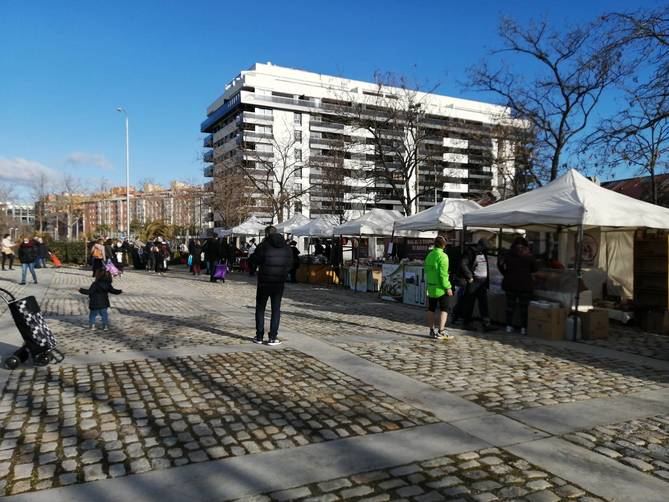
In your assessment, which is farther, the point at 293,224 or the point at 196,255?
the point at 293,224

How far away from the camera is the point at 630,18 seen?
11.7 m

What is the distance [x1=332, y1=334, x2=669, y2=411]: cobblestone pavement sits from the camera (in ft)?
18.1

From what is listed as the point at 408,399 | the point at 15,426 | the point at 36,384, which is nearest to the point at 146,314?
the point at 36,384

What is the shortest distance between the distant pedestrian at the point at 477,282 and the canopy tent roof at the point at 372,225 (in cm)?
773

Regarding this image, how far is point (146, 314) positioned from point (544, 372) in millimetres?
8251

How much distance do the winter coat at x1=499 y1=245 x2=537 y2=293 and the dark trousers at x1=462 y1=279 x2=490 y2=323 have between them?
452 millimetres

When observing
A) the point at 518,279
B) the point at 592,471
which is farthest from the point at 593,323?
the point at 592,471

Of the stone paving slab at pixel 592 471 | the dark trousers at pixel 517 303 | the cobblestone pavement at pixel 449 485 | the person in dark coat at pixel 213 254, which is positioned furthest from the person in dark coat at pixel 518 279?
the person in dark coat at pixel 213 254

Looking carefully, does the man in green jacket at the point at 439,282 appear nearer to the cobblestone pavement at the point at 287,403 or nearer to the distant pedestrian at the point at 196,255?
the cobblestone pavement at the point at 287,403

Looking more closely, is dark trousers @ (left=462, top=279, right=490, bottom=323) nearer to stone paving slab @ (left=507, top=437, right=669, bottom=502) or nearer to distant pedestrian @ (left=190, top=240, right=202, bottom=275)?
stone paving slab @ (left=507, top=437, right=669, bottom=502)

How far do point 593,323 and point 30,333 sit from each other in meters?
8.67

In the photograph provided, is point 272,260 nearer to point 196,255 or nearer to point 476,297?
point 476,297

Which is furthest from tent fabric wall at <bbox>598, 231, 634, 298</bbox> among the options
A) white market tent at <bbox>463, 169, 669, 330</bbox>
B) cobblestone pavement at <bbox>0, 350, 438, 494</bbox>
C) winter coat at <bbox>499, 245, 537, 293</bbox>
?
cobblestone pavement at <bbox>0, 350, 438, 494</bbox>

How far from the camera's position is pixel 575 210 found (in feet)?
29.6
